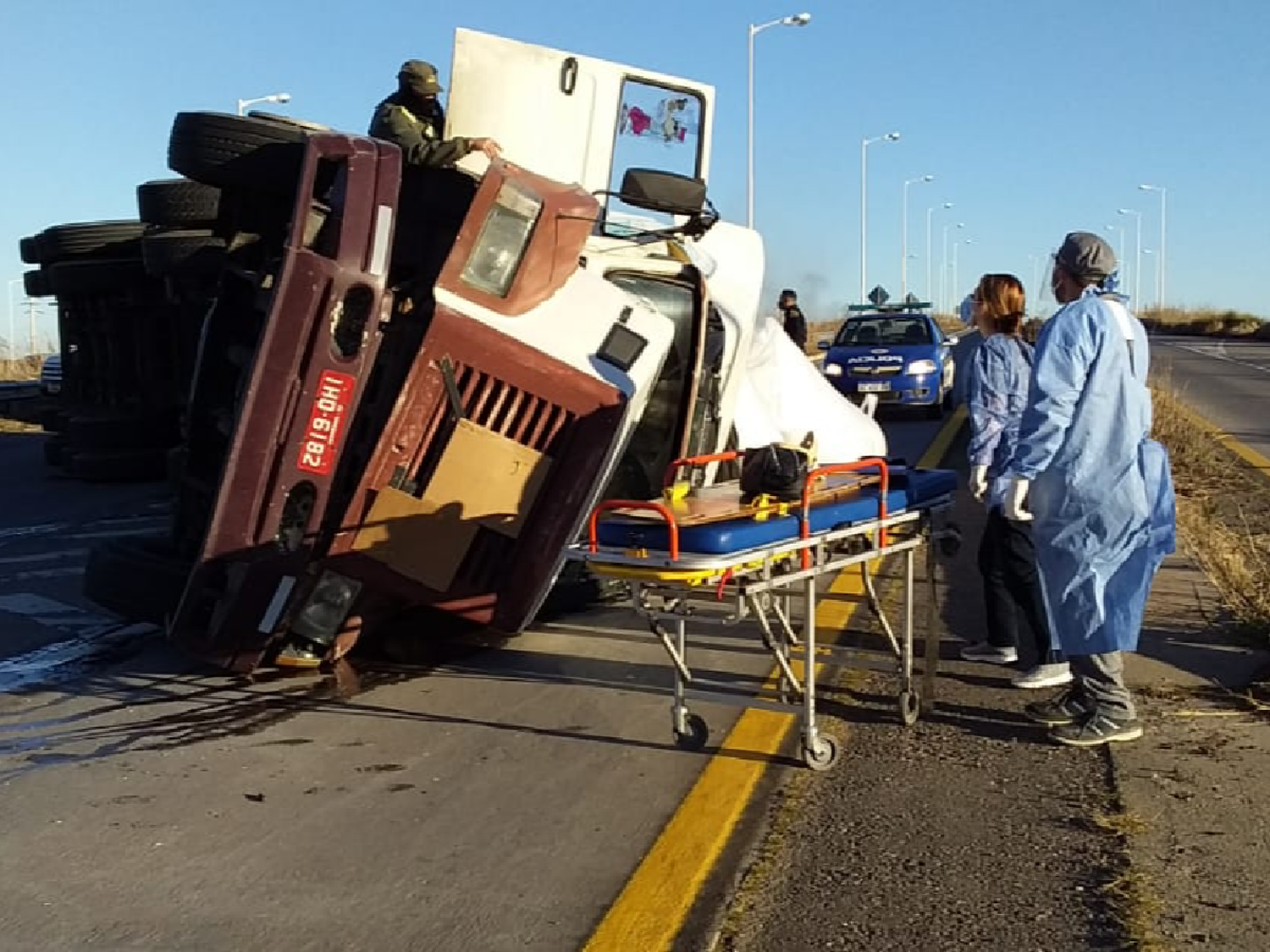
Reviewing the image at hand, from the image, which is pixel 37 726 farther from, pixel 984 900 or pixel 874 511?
pixel 984 900

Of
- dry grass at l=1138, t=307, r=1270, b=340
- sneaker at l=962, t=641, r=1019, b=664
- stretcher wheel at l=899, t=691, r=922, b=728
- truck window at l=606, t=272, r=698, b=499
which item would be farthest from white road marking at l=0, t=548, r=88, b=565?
dry grass at l=1138, t=307, r=1270, b=340

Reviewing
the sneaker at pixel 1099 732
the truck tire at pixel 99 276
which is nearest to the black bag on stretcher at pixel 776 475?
the sneaker at pixel 1099 732

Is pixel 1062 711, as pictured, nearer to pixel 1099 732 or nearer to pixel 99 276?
pixel 1099 732

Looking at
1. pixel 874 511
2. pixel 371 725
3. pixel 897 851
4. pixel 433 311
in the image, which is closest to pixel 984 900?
pixel 897 851

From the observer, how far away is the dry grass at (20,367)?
3159 centimetres

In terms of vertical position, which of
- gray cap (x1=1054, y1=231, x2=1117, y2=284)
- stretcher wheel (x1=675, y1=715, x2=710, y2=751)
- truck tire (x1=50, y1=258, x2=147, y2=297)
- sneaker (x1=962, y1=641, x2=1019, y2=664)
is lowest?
stretcher wheel (x1=675, y1=715, x2=710, y2=751)

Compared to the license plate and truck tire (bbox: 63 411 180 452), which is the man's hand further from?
truck tire (bbox: 63 411 180 452)

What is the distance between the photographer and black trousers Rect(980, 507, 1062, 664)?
5.61 metres

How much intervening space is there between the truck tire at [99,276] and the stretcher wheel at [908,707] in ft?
27.4

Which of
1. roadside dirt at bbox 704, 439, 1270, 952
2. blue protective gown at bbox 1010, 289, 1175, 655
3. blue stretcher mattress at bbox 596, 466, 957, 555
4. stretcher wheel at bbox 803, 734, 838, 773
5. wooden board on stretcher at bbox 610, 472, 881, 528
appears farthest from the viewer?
blue protective gown at bbox 1010, 289, 1175, 655

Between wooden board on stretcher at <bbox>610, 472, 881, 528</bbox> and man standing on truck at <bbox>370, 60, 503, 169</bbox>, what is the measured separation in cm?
176

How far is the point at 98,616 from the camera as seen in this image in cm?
725

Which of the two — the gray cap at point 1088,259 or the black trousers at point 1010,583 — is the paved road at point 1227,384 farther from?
the gray cap at point 1088,259

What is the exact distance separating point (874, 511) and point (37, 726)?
11.3 feet
